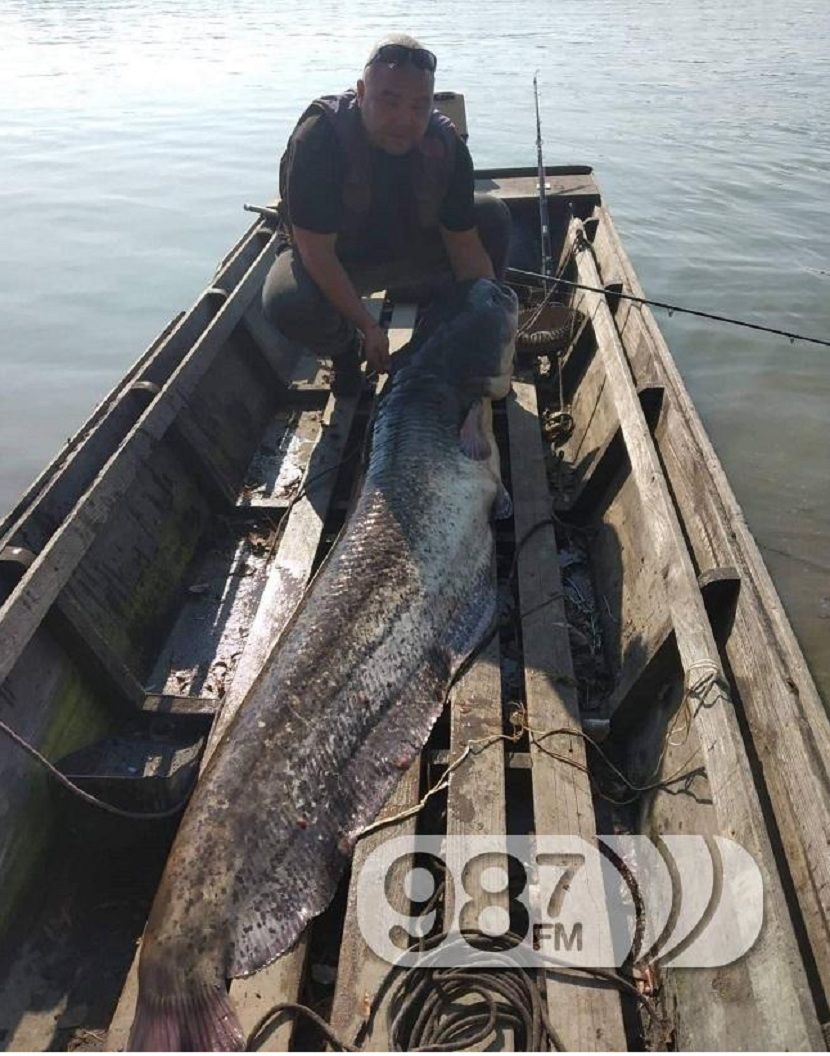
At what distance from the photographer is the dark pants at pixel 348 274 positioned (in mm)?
5074

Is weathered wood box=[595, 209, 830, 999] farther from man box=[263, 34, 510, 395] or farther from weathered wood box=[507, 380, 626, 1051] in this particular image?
man box=[263, 34, 510, 395]

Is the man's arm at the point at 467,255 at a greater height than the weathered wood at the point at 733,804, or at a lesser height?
greater

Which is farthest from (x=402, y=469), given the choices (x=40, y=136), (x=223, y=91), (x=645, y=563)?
(x=223, y=91)

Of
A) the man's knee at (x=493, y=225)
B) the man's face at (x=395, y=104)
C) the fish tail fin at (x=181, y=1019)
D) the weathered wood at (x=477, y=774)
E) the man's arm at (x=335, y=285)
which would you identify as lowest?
the fish tail fin at (x=181, y=1019)

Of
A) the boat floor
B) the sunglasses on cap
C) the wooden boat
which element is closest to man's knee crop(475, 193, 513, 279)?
the wooden boat

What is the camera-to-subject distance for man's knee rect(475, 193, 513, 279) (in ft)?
18.2

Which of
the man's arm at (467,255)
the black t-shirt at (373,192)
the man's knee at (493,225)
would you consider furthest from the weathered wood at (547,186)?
the black t-shirt at (373,192)

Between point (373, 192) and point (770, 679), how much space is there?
3.87 metres

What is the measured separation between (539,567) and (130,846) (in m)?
2.22

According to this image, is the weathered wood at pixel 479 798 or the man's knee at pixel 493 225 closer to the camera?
the weathered wood at pixel 479 798

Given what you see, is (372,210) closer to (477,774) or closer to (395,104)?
(395,104)

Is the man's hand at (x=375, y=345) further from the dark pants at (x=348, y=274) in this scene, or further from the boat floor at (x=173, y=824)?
the boat floor at (x=173, y=824)

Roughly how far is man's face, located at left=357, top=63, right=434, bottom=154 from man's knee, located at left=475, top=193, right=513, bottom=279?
87 centimetres

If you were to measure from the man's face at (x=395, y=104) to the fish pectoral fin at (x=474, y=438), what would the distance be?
5.60 feet
